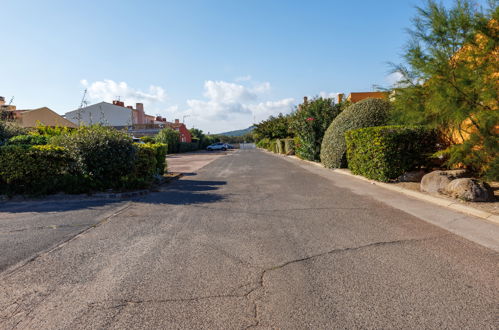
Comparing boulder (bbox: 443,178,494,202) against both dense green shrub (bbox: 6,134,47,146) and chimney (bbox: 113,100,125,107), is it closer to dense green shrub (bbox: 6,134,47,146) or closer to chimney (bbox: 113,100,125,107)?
dense green shrub (bbox: 6,134,47,146)

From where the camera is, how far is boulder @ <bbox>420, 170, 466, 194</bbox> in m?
7.72

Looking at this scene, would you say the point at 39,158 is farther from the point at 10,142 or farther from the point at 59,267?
the point at 59,267

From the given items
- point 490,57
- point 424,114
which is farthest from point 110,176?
point 490,57

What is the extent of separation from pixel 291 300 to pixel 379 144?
316 inches

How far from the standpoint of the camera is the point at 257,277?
11.5 ft

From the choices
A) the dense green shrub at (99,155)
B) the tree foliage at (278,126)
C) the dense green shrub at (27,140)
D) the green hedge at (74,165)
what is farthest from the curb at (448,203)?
the tree foliage at (278,126)

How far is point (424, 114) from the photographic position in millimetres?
8750

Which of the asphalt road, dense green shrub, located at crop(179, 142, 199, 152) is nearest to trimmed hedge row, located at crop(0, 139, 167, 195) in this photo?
the asphalt road

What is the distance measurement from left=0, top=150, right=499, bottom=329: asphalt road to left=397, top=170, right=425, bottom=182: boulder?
408cm

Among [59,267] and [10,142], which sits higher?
[10,142]

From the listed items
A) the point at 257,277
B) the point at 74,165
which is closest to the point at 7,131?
the point at 74,165

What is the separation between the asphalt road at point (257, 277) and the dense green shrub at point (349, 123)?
8.96m

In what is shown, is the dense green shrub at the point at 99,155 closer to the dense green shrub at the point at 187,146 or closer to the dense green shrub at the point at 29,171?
the dense green shrub at the point at 29,171

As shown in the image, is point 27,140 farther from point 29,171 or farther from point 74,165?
point 74,165
